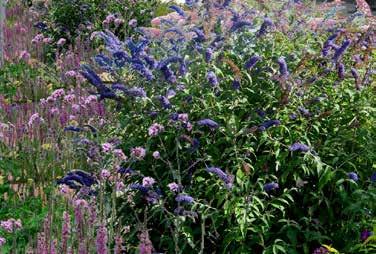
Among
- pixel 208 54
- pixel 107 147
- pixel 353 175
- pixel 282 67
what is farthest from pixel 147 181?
pixel 353 175

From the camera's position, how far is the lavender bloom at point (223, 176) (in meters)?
3.94

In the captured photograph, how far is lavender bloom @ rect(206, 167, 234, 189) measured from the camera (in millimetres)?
3941

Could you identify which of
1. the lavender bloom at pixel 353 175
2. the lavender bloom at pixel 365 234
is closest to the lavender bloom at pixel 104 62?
the lavender bloom at pixel 353 175

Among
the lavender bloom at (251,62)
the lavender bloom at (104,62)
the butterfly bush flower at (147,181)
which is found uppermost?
the lavender bloom at (251,62)

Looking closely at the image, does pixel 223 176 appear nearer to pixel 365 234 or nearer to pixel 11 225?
pixel 365 234

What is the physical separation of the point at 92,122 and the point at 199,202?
1561 mm

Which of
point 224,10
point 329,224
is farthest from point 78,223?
point 224,10

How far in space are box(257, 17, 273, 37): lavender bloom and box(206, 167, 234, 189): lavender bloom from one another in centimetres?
96

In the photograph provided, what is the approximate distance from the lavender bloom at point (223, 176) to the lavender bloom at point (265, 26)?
0.96 m

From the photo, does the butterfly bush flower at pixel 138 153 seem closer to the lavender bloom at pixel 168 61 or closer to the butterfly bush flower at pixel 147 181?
the butterfly bush flower at pixel 147 181

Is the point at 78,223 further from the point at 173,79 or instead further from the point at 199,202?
the point at 173,79

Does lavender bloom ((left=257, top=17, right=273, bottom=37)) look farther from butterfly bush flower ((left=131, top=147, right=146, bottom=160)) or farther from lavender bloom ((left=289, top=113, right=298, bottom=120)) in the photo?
butterfly bush flower ((left=131, top=147, right=146, bottom=160))

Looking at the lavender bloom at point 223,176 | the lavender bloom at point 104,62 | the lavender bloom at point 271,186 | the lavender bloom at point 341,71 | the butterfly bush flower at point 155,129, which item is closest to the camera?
the lavender bloom at point 223,176

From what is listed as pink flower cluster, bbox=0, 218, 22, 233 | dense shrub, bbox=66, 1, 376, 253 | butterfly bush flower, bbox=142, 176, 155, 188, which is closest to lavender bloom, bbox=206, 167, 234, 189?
dense shrub, bbox=66, 1, 376, 253
